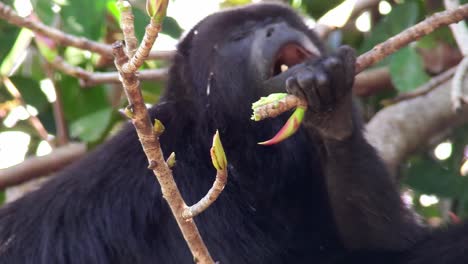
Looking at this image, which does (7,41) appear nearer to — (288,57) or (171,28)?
(171,28)

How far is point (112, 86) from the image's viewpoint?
4980 mm

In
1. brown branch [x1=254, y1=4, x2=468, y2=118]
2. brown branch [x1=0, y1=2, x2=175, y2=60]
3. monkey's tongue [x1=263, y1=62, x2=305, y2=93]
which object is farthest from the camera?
brown branch [x1=0, y1=2, x2=175, y2=60]

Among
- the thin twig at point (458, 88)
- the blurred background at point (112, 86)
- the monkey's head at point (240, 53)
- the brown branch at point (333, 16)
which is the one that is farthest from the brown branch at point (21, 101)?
the thin twig at point (458, 88)

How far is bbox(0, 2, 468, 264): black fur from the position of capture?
10.8 feet

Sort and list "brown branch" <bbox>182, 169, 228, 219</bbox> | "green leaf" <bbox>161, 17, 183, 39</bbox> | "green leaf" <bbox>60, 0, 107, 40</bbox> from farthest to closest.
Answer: "green leaf" <bbox>161, 17, 183, 39</bbox>
"green leaf" <bbox>60, 0, 107, 40</bbox>
"brown branch" <bbox>182, 169, 228, 219</bbox>

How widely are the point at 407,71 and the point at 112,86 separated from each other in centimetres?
167

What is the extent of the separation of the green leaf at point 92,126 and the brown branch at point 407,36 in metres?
1.85

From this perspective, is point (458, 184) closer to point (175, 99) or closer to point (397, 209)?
point (397, 209)

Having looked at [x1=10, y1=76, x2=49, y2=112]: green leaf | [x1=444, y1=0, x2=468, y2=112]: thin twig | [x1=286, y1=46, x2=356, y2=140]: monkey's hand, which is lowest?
[x1=10, y1=76, x2=49, y2=112]: green leaf

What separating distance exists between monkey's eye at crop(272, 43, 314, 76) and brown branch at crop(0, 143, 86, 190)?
1.53 metres

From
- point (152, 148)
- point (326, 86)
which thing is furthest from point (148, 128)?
point (326, 86)

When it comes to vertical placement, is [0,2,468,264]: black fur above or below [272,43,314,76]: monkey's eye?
below

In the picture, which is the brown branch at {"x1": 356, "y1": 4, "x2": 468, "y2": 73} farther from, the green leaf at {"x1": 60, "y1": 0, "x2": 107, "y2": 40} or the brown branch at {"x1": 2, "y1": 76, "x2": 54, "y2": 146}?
the brown branch at {"x1": 2, "y1": 76, "x2": 54, "y2": 146}

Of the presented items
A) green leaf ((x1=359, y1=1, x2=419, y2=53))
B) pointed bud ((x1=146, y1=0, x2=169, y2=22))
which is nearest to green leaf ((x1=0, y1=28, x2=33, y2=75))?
green leaf ((x1=359, y1=1, x2=419, y2=53))
